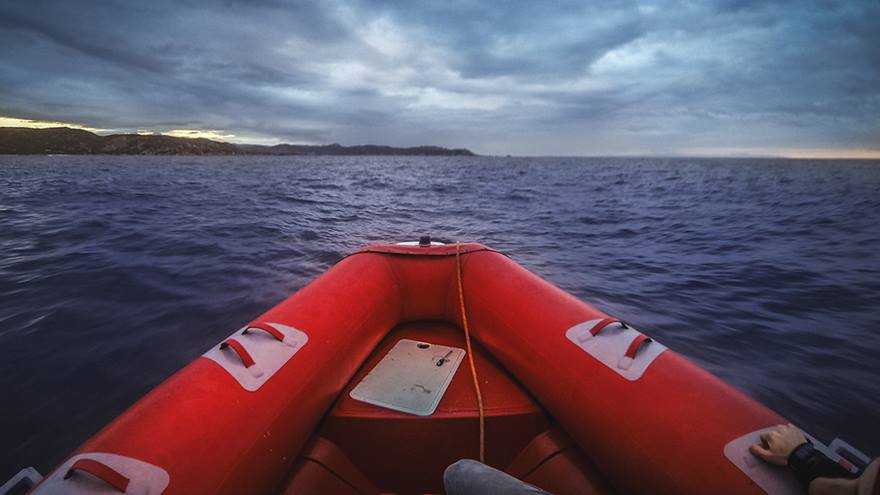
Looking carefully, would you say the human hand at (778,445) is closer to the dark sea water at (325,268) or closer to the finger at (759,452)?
the finger at (759,452)

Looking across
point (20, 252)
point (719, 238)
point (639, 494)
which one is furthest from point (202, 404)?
point (719, 238)

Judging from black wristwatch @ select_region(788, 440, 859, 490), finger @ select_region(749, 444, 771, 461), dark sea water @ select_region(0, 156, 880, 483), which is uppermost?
black wristwatch @ select_region(788, 440, 859, 490)

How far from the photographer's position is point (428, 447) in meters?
2.06

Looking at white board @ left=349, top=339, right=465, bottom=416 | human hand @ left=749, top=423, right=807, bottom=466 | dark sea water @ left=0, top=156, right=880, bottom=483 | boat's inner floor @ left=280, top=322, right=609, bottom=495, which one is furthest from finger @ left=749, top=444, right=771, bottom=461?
dark sea water @ left=0, top=156, right=880, bottom=483

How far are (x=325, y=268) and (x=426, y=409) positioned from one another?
184 inches

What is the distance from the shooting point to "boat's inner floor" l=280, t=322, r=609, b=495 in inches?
75.2

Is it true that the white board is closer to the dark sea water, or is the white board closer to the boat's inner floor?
the boat's inner floor

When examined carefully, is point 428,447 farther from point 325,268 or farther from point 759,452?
point 325,268

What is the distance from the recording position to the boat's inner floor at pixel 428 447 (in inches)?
75.2

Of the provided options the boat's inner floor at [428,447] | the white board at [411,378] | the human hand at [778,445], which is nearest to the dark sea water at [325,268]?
the boat's inner floor at [428,447]

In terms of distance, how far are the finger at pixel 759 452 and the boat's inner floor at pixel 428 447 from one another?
75 cm

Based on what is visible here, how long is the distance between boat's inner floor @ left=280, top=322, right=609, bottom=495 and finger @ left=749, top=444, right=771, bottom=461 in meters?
0.75

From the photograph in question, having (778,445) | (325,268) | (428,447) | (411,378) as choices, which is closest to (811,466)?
(778,445)

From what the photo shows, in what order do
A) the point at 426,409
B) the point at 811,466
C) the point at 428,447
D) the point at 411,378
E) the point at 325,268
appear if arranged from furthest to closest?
the point at 325,268
the point at 411,378
the point at 426,409
the point at 428,447
the point at 811,466
